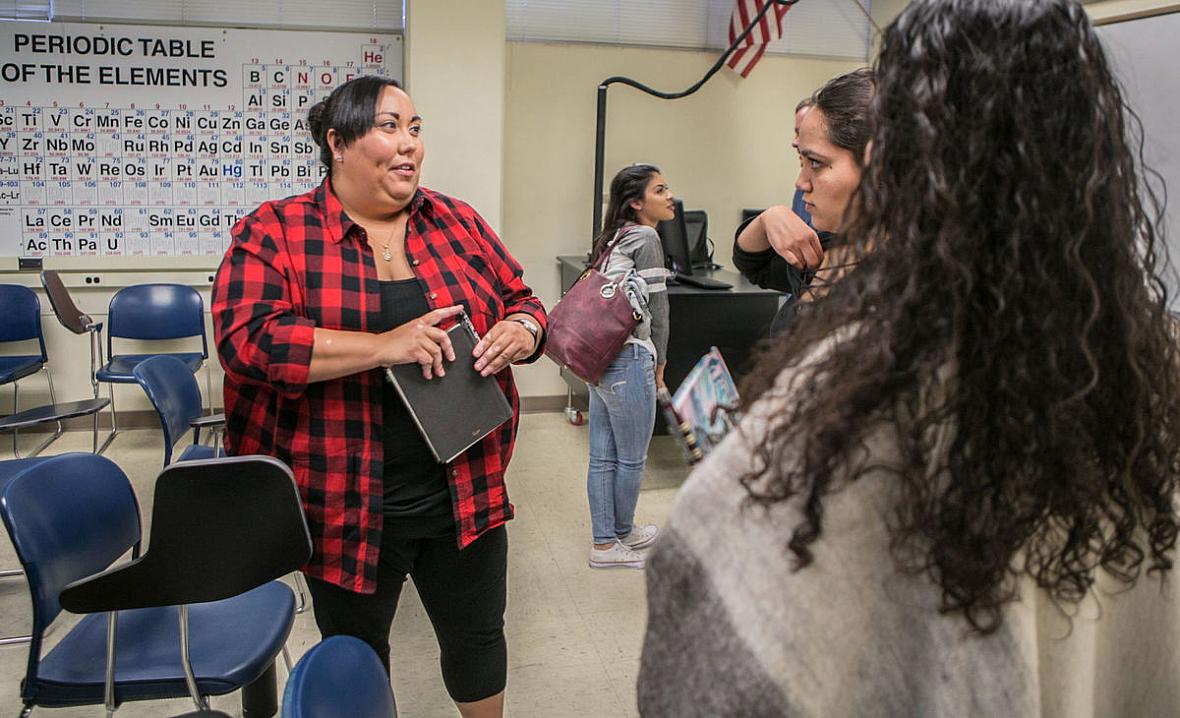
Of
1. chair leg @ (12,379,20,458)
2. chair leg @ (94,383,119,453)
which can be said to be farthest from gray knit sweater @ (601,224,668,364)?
chair leg @ (12,379,20,458)

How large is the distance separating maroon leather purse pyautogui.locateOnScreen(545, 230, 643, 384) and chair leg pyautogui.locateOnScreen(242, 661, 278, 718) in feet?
4.32

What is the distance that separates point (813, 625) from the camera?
68 centimetres

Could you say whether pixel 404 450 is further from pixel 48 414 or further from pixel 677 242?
pixel 677 242

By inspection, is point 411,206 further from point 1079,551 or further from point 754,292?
point 754,292

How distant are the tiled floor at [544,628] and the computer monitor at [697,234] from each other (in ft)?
4.85

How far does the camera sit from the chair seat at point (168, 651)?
5.84 ft

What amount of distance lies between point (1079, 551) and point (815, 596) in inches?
8.5

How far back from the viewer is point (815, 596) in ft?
2.21

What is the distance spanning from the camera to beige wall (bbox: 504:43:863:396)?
5.30m

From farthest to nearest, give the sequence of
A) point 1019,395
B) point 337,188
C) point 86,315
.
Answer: point 86,315 → point 337,188 → point 1019,395

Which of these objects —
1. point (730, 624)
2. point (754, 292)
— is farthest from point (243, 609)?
point (754, 292)

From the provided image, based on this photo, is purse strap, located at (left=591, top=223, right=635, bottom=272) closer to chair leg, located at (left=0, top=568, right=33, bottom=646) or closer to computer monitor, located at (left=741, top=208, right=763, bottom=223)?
chair leg, located at (left=0, top=568, right=33, bottom=646)

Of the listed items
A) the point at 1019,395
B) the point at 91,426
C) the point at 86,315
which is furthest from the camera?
the point at 91,426

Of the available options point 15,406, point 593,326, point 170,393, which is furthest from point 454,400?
point 15,406
